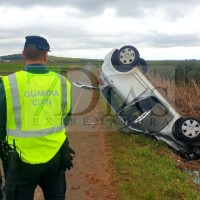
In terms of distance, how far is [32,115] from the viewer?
3.50m

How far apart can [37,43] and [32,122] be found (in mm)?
677

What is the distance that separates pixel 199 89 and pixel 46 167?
889 cm

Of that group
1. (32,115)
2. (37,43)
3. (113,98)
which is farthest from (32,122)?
(113,98)

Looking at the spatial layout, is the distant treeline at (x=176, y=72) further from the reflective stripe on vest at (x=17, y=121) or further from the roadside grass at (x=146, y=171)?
the reflective stripe on vest at (x=17, y=121)

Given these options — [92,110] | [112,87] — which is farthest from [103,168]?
[92,110]

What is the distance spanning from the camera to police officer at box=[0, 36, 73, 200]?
136 inches

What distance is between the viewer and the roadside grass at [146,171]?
599cm

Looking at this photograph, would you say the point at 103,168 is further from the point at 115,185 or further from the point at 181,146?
the point at 181,146

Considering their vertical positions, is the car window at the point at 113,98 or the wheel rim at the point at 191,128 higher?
the car window at the point at 113,98

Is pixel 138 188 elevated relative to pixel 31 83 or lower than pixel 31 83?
lower

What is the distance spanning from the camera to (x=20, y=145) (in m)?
3.49

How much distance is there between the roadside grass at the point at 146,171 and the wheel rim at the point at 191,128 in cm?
55

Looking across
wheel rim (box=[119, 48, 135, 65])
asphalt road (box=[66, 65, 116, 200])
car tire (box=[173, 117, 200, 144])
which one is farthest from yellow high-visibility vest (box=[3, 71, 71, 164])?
wheel rim (box=[119, 48, 135, 65])

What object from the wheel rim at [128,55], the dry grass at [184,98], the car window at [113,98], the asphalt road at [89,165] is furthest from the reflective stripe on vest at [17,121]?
the dry grass at [184,98]
